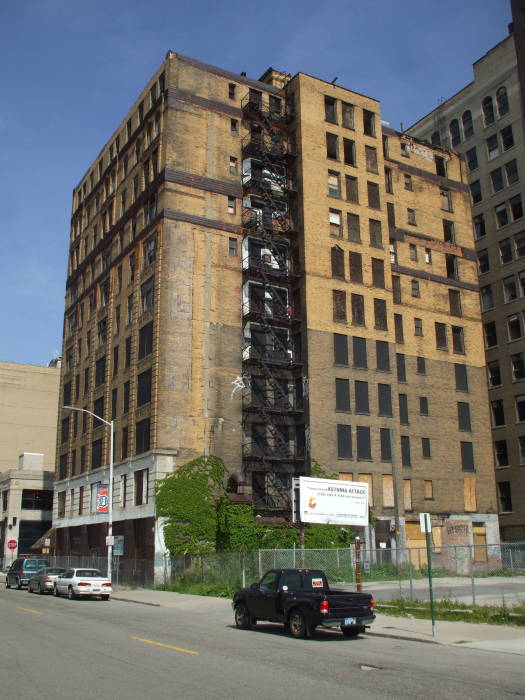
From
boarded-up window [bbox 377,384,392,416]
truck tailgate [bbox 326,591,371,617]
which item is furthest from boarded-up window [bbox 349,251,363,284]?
truck tailgate [bbox 326,591,371,617]

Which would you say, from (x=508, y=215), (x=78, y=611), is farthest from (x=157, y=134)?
(x=78, y=611)

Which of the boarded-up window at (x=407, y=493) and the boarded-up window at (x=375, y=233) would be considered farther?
the boarded-up window at (x=375, y=233)

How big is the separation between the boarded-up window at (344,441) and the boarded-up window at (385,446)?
2886 millimetres

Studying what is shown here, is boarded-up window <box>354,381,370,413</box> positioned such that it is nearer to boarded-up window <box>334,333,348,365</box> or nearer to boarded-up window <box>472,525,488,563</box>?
boarded-up window <box>334,333,348,365</box>

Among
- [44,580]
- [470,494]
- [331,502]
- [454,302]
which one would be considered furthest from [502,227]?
[44,580]

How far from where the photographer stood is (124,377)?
5291cm

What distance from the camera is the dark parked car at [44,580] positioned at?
3638 centimetres

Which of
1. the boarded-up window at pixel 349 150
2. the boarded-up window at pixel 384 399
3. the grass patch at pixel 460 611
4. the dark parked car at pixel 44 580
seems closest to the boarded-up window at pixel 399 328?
the boarded-up window at pixel 384 399

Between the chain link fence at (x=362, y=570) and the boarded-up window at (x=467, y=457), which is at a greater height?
the boarded-up window at (x=467, y=457)

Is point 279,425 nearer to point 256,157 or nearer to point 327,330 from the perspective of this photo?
point 327,330

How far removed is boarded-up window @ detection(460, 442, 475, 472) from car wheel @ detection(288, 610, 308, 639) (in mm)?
40051

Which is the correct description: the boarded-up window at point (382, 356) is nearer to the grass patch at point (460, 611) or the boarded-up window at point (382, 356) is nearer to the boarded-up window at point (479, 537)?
the boarded-up window at point (479, 537)

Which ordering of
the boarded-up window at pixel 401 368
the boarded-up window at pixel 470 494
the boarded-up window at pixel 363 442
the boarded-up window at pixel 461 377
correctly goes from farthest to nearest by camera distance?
the boarded-up window at pixel 461 377
the boarded-up window at pixel 401 368
the boarded-up window at pixel 470 494
the boarded-up window at pixel 363 442

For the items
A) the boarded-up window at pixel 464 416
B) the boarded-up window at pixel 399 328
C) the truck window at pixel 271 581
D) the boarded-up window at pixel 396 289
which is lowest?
the truck window at pixel 271 581
